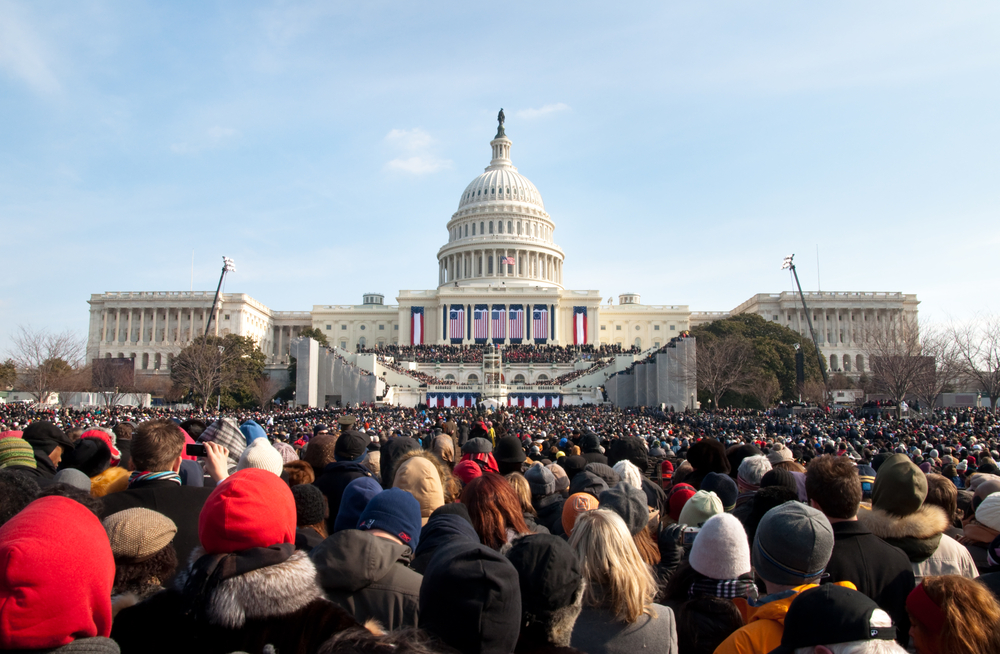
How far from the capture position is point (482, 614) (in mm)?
2746

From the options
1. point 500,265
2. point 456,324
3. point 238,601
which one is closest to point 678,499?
point 238,601

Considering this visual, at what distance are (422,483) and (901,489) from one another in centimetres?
358

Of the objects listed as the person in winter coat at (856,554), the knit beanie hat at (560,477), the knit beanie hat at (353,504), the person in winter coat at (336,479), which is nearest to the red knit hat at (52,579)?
the knit beanie hat at (353,504)

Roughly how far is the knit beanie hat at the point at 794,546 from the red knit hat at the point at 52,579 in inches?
129

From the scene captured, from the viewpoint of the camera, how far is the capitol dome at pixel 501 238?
10519 cm

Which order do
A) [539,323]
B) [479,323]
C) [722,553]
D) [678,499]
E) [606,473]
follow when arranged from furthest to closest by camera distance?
[539,323]
[479,323]
[606,473]
[678,499]
[722,553]

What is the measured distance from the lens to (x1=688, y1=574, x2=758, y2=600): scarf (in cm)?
405

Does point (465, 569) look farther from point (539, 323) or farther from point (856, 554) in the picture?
point (539, 323)

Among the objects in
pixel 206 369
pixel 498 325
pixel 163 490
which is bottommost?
pixel 163 490

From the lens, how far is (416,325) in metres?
95.1

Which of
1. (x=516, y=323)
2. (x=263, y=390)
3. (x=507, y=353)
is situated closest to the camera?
(x=263, y=390)

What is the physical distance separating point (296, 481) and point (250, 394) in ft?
216

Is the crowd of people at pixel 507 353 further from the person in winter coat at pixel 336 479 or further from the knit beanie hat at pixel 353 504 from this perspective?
the knit beanie hat at pixel 353 504

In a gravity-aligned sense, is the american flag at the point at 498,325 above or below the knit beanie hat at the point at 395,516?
above
